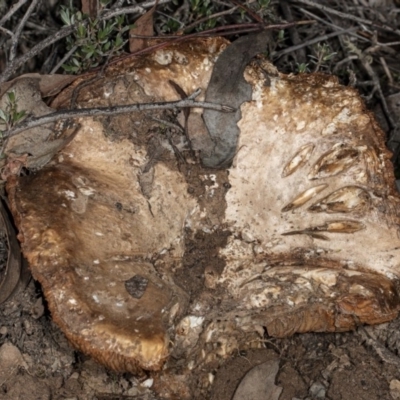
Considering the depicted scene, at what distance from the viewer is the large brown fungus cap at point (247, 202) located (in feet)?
9.99

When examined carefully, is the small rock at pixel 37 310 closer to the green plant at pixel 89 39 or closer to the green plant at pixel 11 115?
the green plant at pixel 11 115

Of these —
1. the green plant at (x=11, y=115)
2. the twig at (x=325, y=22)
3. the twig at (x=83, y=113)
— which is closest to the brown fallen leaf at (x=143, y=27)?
the twig at (x=83, y=113)

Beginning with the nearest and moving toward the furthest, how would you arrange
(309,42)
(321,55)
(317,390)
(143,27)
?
(317,390), (143,27), (321,55), (309,42)

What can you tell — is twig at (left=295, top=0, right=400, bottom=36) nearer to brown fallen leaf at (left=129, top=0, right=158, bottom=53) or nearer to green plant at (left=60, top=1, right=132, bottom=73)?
brown fallen leaf at (left=129, top=0, right=158, bottom=53)

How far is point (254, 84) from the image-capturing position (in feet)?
10.8

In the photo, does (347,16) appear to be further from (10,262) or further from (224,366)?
(10,262)

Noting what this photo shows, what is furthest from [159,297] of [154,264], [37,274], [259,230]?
[259,230]

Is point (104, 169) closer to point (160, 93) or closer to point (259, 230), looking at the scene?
point (160, 93)

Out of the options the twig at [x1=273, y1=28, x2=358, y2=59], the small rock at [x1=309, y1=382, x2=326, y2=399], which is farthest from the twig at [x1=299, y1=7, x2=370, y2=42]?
the small rock at [x1=309, y1=382, x2=326, y2=399]

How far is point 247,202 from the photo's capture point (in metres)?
3.32

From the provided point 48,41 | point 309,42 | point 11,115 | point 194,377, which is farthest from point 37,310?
point 309,42

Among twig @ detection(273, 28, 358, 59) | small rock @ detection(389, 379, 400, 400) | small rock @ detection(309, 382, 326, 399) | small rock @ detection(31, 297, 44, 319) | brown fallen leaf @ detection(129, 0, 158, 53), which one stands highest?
brown fallen leaf @ detection(129, 0, 158, 53)

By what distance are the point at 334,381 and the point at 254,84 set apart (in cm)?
149

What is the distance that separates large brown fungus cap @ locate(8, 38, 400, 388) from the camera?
304cm
